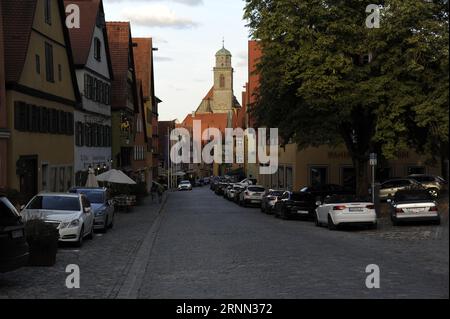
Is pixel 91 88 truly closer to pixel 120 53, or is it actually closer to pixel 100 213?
pixel 120 53

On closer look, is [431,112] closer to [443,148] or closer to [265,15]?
[443,148]

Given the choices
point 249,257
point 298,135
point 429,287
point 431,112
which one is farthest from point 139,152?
point 429,287

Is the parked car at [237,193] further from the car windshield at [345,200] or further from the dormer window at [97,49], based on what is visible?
the car windshield at [345,200]

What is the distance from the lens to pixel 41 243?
587 inches

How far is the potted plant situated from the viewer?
48.5 feet

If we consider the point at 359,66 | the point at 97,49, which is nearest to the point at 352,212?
the point at 359,66

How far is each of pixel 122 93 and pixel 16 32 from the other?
2600 centimetres

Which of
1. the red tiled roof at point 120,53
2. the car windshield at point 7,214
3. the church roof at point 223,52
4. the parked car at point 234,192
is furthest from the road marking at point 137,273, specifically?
the church roof at point 223,52

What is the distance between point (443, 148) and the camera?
3073 centimetres

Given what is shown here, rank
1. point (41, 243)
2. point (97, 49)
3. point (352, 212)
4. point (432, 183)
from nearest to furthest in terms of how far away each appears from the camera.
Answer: point (41, 243)
point (352, 212)
point (432, 183)
point (97, 49)
